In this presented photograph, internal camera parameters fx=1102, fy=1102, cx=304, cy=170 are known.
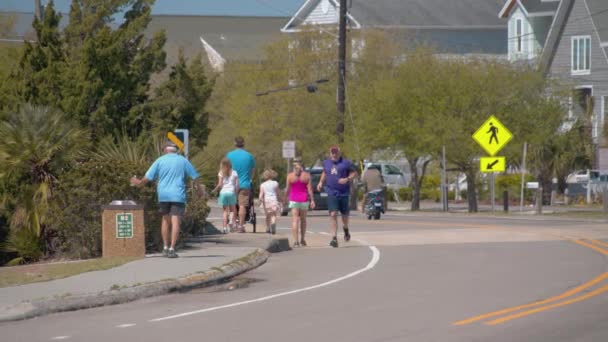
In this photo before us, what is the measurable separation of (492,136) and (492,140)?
141 millimetres

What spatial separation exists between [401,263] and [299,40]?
1578 inches

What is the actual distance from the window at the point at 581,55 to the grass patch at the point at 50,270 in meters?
45.2

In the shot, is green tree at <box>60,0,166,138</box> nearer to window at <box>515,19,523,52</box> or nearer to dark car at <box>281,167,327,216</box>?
dark car at <box>281,167,327,216</box>

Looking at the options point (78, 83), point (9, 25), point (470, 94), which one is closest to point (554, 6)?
point (470, 94)

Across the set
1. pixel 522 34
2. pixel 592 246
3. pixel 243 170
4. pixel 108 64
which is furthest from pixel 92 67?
pixel 522 34

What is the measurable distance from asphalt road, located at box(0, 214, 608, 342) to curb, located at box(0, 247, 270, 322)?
172 millimetres

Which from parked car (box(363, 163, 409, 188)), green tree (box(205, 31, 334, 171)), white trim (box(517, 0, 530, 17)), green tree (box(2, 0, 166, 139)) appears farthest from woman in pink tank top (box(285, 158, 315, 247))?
white trim (box(517, 0, 530, 17))

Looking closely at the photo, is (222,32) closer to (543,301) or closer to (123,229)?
(123,229)

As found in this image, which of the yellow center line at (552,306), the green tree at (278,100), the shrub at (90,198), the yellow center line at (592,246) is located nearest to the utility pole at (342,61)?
the green tree at (278,100)

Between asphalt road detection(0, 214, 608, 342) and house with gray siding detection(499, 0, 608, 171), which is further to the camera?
house with gray siding detection(499, 0, 608, 171)

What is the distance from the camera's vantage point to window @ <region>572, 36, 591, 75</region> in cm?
5791

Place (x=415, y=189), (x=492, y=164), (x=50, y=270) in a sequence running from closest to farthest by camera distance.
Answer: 1. (x=50, y=270)
2. (x=492, y=164)
3. (x=415, y=189)

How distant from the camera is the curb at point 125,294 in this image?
468 inches

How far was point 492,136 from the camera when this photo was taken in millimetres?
37531
